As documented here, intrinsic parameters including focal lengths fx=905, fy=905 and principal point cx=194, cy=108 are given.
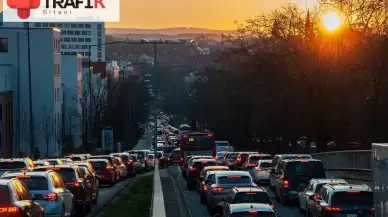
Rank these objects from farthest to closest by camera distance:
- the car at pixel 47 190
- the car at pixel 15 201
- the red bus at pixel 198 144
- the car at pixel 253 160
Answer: the red bus at pixel 198 144 → the car at pixel 253 160 → the car at pixel 47 190 → the car at pixel 15 201

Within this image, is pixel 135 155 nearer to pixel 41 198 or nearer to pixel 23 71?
pixel 23 71

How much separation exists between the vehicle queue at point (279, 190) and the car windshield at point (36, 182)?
15.6ft

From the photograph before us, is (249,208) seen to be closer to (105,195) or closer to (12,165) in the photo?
(12,165)

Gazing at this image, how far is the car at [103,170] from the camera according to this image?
151 ft

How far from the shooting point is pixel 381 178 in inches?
704

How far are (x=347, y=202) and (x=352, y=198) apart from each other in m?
0.20

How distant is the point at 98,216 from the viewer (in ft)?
97.6

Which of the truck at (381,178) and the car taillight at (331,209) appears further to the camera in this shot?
the car taillight at (331,209)

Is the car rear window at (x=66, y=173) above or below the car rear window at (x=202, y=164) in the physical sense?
above

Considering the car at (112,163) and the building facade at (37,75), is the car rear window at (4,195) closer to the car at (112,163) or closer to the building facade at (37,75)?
the car at (112,163)

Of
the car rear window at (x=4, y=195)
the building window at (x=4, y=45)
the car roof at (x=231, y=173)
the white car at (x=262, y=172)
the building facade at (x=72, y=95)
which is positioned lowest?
the white car at (x=262, y=172)

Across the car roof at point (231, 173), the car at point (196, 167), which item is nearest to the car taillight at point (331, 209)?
the car roof at point (231, 173)

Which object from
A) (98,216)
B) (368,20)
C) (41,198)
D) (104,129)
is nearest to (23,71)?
(104,129)

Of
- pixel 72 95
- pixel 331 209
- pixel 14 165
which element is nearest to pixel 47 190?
pixel 331 209
